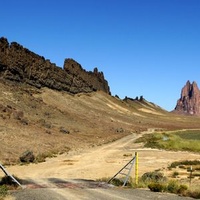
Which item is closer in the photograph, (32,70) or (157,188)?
(157,188)

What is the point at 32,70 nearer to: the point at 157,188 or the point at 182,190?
the point at 157,188

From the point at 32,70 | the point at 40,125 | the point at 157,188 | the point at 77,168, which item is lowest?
the point at 77,168

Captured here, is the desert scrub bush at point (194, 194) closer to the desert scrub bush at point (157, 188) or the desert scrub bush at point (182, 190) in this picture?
the desert scrub bush at point (182, 190)

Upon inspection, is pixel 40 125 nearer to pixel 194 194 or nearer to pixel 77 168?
pixel 77 168

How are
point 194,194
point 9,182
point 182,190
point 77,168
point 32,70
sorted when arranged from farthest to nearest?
point 32,70, point 77,168, point 9,182, point 182,190, point 194,194

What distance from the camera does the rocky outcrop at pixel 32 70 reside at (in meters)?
99.7

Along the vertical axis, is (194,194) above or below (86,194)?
above

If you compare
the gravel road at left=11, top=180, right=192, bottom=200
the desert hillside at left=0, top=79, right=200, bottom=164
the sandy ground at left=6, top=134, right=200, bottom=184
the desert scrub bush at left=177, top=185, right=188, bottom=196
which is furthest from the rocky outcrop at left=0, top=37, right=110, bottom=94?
the desert scrub bush at left=177, top=185, right=188, bottom=196

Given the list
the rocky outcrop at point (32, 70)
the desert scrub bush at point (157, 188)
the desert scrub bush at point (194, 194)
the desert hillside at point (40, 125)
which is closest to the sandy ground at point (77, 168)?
the desert hillside at point (40, 125)

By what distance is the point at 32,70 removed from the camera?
4345 inches

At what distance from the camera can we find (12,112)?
220 ft

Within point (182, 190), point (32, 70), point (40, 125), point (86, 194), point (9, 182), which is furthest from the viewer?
point (32, 70)

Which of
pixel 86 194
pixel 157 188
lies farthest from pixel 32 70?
pixel 86 194

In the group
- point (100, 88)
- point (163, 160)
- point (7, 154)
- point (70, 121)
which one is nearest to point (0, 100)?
point (70, 121)
